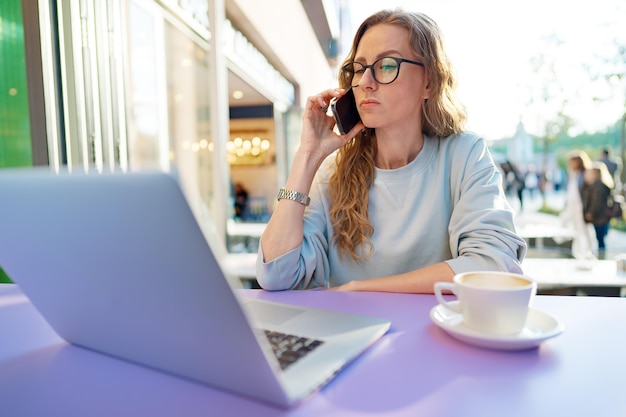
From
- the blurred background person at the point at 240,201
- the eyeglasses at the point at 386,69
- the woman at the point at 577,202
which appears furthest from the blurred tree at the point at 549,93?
the blurred background person at the point at 240,201

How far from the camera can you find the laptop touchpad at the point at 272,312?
724mm

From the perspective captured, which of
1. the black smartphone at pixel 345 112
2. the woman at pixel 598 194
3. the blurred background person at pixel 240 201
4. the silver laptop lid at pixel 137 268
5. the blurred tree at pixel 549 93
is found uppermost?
the blurred tree at pixel 549 93

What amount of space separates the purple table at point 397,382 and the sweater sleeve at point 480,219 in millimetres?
321

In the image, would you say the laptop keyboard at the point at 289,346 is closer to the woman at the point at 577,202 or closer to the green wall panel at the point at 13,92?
the green wall panel at the point at 13,92

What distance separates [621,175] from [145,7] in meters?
4.94

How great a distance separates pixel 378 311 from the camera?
0.82 m

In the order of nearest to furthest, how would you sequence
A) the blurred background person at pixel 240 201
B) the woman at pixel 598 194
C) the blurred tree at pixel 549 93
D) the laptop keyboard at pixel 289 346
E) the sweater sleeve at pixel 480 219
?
1. the laptop keyboard at pixel 289 346
2. the sweater sleeve at pixel 480 219
3. the blurred tree at pixel 549 93
4. the woman at pixel 598 194
5. the blurred background person at pixel 240 201

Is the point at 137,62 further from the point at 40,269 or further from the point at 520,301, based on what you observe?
the point at 520,301

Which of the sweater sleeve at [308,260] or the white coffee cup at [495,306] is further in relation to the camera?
the sweater sleeve at [308,260]

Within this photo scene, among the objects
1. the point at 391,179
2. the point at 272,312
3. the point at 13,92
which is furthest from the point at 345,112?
the point at 13,92

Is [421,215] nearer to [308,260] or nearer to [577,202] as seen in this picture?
[308,260]

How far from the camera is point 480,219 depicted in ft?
3.69

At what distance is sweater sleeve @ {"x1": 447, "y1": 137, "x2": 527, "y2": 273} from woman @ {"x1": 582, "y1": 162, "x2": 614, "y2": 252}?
4111mm

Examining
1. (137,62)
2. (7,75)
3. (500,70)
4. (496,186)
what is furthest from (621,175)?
(7,75)
